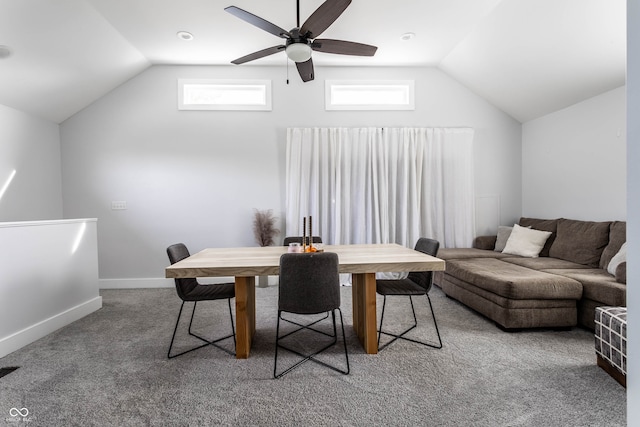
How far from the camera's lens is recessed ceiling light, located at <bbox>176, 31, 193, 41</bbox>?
332cm

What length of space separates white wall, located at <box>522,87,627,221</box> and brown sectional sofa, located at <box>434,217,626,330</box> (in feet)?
0.91

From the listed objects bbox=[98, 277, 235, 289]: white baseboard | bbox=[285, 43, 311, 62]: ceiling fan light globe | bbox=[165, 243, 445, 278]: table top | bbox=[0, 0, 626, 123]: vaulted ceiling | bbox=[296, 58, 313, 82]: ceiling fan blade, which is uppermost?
bbox=[0, 0, 626, 123]: vaulted ceiling

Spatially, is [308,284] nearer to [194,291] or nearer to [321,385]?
[321,385]

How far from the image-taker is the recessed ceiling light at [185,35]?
10.9ft

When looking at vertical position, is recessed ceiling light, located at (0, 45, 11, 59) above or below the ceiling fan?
above

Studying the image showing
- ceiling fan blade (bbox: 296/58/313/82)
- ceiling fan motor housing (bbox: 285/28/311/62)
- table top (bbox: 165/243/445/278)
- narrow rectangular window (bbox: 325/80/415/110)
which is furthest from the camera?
narrow rectangular window (bbox: 325/80/415/110)

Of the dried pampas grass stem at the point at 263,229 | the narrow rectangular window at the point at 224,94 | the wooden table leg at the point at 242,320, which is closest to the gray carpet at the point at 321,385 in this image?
the wooden table leg at the point at 242,320

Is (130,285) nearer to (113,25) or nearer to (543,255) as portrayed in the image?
(113,25)

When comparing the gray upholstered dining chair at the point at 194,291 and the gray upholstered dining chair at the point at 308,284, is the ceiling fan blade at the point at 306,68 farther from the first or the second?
the gray upholstered dining chair at the point at 194,291

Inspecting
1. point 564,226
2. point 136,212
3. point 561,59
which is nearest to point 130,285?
point 136,212

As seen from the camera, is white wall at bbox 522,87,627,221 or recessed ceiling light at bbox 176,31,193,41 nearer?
white wall at bbox 522,87,627,221

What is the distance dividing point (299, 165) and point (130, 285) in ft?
9.53

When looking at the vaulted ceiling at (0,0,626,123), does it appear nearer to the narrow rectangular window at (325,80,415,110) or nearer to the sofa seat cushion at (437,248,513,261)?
the narrow rectangular window at (325,80,415,110)

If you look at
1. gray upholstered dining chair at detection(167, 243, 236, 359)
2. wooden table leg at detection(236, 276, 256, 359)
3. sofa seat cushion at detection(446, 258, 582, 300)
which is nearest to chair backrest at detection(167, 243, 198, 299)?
gray upholstered dining chair at detection(167, 243, 236, 359)
